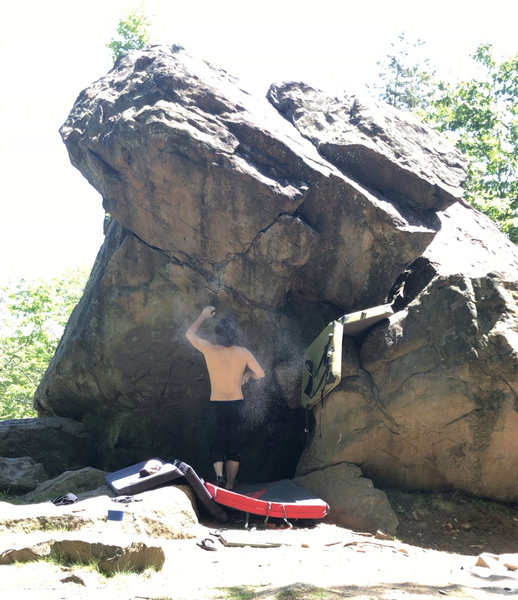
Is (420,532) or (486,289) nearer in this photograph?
(420,532)

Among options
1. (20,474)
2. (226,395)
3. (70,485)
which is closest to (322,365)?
(226,395)

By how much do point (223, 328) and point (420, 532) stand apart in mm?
3130

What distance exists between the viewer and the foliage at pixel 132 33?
17.0 m

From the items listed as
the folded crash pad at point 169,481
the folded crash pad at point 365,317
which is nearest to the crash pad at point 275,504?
the folded crash pad at point 169,481

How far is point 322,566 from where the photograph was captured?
13.4ft

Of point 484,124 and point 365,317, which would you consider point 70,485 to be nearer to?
point 365,317

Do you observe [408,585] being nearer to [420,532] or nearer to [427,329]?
[420,532]

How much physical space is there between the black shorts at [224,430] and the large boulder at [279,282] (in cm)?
81

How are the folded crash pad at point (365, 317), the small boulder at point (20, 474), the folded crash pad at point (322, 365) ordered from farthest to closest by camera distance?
the folded crash pad at point (365, 317) < the small boulder at point (20, 474) < the folded crash pad at point (322, 365)

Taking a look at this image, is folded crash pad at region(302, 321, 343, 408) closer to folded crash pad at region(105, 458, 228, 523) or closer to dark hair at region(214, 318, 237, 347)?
dark hair at region(214, 318, 237, 347)

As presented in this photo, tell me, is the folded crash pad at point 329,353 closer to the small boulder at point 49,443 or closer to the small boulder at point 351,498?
the small boulder at point 351,498

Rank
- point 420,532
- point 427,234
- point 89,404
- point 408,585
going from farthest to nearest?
point 89,404
point 427,234
point 420,532
point 408,585

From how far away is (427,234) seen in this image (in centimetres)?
768

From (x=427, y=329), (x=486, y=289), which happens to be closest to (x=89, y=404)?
(x=427, y=329)
